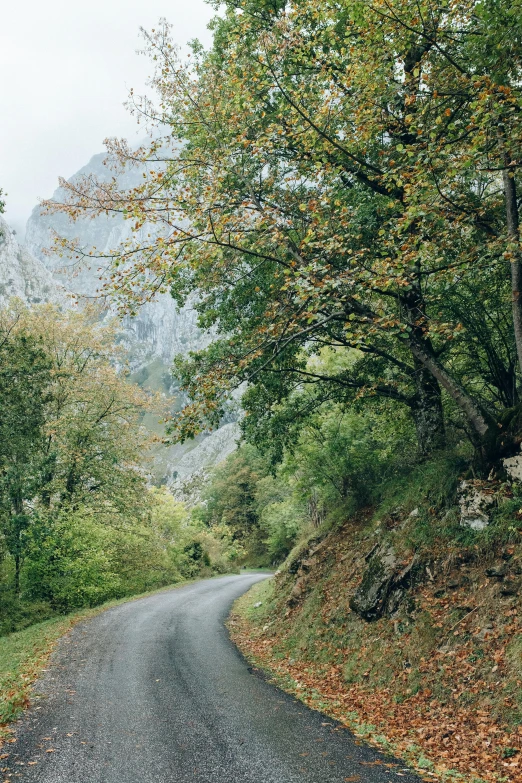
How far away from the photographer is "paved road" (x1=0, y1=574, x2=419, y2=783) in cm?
550

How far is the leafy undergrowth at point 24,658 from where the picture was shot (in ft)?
24.7

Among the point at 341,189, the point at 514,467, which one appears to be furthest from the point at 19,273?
the point at 514,467

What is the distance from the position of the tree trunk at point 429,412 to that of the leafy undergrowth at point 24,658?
9.50 m

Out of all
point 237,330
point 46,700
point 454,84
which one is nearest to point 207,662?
point 46,700

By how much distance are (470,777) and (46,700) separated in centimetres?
673

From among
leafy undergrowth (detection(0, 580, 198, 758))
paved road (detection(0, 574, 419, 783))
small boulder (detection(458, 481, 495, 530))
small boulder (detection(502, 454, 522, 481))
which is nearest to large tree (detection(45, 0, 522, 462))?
small boulder (detection(502, 454, 522, 481))

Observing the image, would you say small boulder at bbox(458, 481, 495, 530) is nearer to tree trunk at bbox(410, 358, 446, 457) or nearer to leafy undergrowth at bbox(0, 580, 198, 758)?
tree trunk at bbox(410, 358, 446, 457)

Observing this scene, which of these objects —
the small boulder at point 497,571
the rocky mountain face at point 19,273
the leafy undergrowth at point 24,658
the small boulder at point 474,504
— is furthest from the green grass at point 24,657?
the rocky mountain face at point 19,273

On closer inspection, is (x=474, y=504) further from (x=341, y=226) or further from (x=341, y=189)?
(x=341, y=189)

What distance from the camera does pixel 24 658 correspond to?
38.0 feet

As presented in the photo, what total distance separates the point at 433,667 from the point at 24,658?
9623 mm

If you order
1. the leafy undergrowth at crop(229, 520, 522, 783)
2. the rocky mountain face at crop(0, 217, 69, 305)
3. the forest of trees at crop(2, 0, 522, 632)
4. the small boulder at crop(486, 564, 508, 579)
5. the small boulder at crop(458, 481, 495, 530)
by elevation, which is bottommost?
the leafy undergrowth at crop(229, 520, 522, 783)

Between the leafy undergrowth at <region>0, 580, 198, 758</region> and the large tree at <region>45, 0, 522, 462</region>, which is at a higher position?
the large tree at <region>45, 0, 522, 462</region>

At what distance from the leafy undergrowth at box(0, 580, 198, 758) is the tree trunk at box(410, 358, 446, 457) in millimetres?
9504
